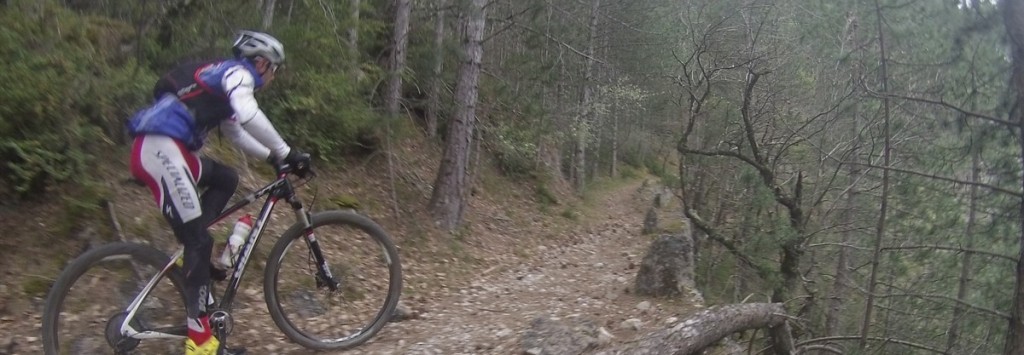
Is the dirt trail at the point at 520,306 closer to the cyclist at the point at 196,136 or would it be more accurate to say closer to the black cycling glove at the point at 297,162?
the cyclist at the point at 196,136

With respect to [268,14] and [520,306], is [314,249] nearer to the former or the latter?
[520,306]

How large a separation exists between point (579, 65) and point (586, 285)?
1327 centimetres

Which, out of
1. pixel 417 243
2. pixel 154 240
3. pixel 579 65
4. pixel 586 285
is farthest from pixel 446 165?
pixel 579 65

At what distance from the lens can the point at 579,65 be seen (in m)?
20.4

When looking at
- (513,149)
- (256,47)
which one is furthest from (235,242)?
(513,149)

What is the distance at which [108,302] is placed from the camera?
3.56 meters

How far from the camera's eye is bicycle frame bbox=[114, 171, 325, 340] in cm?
351

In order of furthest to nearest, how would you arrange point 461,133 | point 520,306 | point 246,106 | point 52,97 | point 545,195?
point 545,195 → point 461,133 → point 520,306 → point 52,97 → point 246,106

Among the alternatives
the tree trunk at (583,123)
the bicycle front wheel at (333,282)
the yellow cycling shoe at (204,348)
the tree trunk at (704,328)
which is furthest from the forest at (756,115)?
the tree trunk at (583,123)

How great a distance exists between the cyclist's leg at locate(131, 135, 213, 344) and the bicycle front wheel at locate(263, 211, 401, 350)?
0.59 m

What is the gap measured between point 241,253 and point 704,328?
325 cm

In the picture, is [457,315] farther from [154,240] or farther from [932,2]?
[932,2]

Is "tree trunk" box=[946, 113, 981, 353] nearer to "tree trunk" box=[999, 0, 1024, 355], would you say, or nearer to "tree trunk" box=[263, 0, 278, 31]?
"tree trunk" box=[999, 0, 1024, 355]

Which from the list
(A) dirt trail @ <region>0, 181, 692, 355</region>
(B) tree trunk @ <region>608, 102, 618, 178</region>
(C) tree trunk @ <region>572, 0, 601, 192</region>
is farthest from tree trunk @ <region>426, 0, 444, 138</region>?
(B) tree trunk @ <region>608, 102, 618, 178</region>
